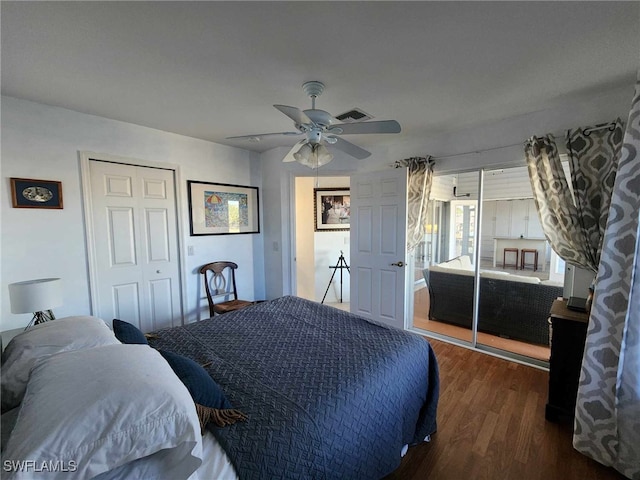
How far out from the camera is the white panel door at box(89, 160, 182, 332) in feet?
8.90

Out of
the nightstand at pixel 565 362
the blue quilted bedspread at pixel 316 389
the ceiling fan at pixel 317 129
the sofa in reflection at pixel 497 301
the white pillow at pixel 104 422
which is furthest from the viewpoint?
the sofa in reflection at pixel 497 301

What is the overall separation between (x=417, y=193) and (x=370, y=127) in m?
1.65

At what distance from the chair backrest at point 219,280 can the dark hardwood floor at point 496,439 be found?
2574mm

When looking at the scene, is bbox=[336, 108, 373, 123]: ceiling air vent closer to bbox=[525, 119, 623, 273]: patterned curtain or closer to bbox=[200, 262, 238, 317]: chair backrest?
bbox=[525, 119, 623, 273]: patterned curtain

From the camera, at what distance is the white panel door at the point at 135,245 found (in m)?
2.71

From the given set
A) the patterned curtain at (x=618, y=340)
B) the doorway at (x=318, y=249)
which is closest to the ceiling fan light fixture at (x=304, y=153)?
the patterned curtain at (x=618, y=340)

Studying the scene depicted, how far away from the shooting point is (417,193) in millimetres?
3260

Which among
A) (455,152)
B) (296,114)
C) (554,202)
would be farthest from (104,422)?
(455,152)

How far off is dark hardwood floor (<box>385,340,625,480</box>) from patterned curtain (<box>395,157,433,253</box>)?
150 centimetres

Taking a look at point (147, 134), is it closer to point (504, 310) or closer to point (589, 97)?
point (589, 97)

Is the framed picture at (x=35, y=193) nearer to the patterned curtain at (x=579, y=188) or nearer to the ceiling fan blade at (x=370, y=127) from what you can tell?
the ceiling fan blade at (x=370, y=127)

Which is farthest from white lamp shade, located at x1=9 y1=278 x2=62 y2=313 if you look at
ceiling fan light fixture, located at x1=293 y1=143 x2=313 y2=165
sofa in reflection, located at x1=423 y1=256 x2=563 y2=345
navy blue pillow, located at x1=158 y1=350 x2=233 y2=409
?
sofa in reflection, located at x1=423 y1=256 x2=563 y2=345

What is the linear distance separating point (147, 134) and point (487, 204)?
17.9ft

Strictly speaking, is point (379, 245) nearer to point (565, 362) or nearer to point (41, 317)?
point (565, 362)
